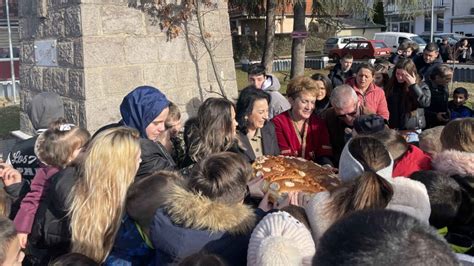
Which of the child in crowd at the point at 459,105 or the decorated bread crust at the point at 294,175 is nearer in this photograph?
the decorated bread crust at the point at 294,175

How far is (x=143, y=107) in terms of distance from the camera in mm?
3650

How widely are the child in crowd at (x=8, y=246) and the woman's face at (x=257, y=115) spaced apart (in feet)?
6.99

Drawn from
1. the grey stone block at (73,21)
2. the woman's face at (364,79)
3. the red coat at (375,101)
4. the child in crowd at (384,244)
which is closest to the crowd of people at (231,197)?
the child in crowd at (384,244)

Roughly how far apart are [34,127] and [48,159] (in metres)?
1.36

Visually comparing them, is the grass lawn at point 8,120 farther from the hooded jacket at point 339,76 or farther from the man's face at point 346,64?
the man's face at point 346,64

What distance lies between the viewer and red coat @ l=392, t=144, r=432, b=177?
2.94 metres

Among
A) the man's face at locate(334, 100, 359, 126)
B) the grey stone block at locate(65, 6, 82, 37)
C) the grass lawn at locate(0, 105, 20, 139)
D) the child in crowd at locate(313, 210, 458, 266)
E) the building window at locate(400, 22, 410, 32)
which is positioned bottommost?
the grass lawn at locate(0, 105, 20, 139)

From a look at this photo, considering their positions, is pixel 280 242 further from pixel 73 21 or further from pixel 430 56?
pixel 430 56

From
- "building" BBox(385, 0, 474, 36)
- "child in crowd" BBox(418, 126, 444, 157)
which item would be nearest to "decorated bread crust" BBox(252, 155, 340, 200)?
"child in crowd" BBox(418, 126, 444, 157)

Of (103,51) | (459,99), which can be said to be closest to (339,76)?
(459,99)

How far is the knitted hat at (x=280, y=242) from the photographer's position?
1.89 metres

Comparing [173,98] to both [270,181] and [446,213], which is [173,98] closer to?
[270,181]

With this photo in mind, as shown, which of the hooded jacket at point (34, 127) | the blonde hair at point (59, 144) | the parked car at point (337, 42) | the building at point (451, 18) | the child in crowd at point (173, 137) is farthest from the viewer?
the building at point (451, 18)

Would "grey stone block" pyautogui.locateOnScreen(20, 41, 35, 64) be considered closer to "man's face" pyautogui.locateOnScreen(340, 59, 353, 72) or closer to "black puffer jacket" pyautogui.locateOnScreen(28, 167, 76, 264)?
"black puffer jacket" pyautogui.locateOnScreen(28, 167, 76, 264)
